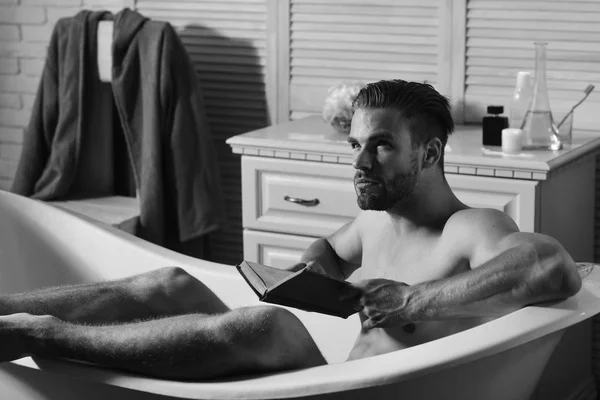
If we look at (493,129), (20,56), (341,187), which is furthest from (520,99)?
(20,56)

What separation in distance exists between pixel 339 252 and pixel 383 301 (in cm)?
43

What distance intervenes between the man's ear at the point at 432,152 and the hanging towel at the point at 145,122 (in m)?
1.52

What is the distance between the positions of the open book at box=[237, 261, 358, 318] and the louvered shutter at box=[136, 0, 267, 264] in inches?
66.5

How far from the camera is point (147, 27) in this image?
3.40 meters

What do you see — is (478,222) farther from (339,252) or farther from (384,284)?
(339,252)

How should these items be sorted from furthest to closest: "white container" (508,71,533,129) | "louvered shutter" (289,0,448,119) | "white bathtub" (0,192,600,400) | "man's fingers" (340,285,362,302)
Answer: "louvered shutter" (289,0,448,119) < "white container" (508,71,533,129) < "man's fingers" (340,285,362,302) < "white bathtub" (0,192,600,400)

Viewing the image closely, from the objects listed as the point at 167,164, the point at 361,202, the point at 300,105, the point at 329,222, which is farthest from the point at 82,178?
the point at 361,202

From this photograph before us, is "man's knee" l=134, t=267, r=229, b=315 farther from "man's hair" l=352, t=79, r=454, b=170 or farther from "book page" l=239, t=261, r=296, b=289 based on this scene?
"man's hair" l=352, t=79, r=454, b=170

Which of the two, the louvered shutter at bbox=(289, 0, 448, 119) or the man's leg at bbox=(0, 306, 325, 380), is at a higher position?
the louvered shutter at bbox=(289, 0, 448, 119)

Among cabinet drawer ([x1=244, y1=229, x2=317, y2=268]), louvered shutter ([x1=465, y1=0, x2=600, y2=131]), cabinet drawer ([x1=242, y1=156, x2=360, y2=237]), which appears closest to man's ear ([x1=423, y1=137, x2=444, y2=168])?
cabinet drawer ([x1=242, y1=156, x2=360, y2=237])

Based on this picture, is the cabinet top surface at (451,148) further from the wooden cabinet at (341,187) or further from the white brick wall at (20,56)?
the white brick wall at (20,56)

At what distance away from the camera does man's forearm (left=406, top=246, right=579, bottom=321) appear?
1.79 meters

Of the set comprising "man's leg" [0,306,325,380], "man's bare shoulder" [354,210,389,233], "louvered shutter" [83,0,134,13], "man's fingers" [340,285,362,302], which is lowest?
"man's leg" [0,306,325,380]

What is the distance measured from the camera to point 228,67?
11.7 ft
